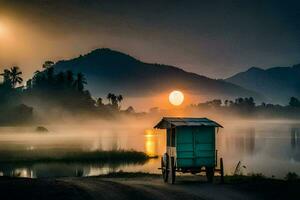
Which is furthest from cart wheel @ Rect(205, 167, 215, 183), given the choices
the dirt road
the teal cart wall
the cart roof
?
the dirt road

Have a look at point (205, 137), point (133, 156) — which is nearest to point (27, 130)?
point (133, 156)

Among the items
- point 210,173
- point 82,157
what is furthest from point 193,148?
point 82,157

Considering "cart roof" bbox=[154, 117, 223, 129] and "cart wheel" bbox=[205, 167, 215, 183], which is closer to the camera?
"cart roof" bbox=[154, 117, 223, 129]

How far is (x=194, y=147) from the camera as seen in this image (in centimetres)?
3180

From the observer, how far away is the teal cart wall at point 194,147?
3172 centimetres

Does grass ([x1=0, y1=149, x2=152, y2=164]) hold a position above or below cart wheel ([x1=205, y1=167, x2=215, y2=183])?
below

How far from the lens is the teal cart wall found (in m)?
31.7

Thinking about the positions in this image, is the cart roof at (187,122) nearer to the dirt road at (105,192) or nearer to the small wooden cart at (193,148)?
the small wooden cart at (193,148)

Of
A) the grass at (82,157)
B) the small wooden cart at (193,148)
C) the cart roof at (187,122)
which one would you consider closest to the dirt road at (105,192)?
the small wooden cart at (193,148)

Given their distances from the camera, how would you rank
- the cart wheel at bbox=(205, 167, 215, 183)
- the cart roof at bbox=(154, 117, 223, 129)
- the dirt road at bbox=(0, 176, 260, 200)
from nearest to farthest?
1. the dirt road at bbox=(0, 176, 260, 200)
2. the cart roof at bbox=(154, 117, 223, 129)
3. the cart wheel at bbox=(205, 167, 215, 183)

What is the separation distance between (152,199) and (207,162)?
997 centimetres

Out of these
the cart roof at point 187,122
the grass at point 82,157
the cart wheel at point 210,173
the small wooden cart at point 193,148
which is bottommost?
the grass at point 82,157

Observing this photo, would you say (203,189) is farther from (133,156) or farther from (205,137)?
(133,156)

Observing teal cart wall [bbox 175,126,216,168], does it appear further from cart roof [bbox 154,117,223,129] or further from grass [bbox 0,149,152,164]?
grass [bbox 0,149,152,164]
